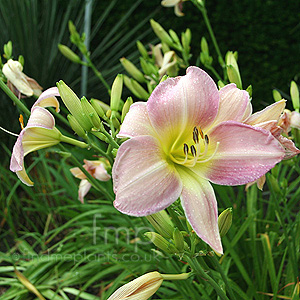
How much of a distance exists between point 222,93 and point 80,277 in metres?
1.38

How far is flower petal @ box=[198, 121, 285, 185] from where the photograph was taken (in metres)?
0.65

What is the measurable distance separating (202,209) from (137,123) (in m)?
0.18

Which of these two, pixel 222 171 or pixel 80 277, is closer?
pixel 222 171

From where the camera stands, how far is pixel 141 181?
0.63 meters

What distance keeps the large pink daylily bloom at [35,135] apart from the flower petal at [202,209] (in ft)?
0.94

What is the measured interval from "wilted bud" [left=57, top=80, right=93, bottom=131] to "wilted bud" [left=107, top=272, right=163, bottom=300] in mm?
313

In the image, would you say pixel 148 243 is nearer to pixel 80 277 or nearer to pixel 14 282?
pixel 80 277

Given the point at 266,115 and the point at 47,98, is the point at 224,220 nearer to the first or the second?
the point at 266,115

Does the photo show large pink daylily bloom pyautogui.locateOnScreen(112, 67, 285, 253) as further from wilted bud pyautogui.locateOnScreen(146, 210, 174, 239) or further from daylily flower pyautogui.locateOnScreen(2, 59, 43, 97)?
daylily flower pyautogui.locateOnScreen(2, 59, 43, 97)

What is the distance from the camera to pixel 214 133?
713 mm

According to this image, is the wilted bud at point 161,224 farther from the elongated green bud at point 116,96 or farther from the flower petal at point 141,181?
the elongated green bud at point 116,96

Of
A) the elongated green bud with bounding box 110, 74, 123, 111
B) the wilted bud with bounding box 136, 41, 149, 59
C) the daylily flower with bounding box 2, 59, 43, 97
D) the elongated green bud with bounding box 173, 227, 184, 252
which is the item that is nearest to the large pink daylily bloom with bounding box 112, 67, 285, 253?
the elongated green bud with bounding box 173, 227, 184, 252

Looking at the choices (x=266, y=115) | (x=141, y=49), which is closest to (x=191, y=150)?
(x=266, y=115)

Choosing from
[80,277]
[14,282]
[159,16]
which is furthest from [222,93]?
[159,16]
